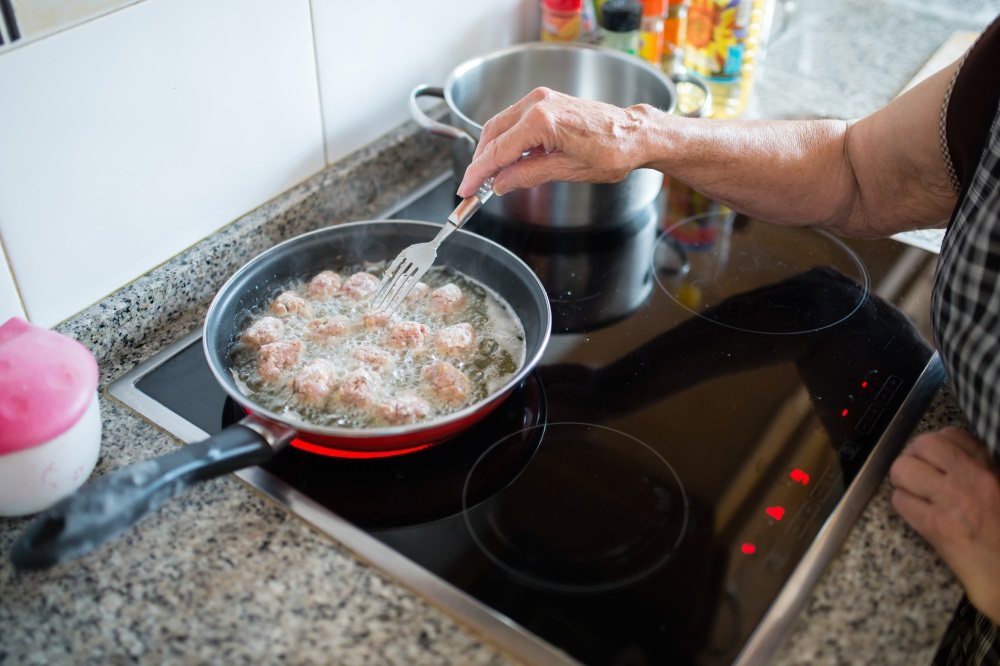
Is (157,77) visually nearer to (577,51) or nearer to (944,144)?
(577,51)

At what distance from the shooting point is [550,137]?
2.93ft

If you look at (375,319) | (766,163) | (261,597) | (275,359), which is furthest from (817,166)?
(261,597)

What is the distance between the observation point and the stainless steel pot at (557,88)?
1.09 metres

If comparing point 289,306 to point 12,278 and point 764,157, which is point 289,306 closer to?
point 12,278

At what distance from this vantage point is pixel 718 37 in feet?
4.27

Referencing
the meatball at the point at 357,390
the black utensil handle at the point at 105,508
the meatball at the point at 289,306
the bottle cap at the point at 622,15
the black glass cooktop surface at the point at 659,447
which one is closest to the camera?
the black utensil handle at the point at 105,508

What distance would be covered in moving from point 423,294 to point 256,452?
Answer: 323 mm

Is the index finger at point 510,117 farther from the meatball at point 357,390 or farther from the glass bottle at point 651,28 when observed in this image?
the glass bottle at point 651,28

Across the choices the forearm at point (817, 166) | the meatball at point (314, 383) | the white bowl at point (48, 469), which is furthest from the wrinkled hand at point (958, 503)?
the white bowl at point (48, 469)

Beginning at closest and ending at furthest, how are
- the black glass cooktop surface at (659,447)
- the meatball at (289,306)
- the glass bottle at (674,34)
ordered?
the black glass cooktop surface at (659,447)
the meatball at (289,306)
the glass bottle at (674,34)

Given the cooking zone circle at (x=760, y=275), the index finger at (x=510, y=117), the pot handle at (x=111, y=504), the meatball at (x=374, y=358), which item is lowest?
the cooking zone circle at (x=760, y=275)

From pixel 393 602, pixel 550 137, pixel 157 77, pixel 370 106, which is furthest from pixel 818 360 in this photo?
pixel 157 77

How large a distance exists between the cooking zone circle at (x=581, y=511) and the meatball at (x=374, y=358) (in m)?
0.14

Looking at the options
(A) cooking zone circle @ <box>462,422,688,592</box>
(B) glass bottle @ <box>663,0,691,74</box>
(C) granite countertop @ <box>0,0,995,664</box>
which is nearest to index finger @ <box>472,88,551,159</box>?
(A) cooking zone circle @ <box>462,422,688,592</box>
